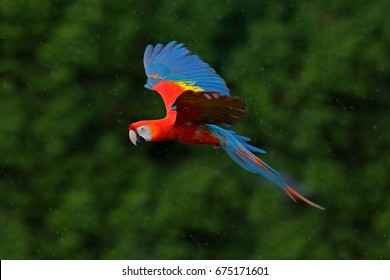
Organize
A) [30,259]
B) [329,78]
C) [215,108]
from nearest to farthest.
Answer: [215,108], [329,78], [30,259]

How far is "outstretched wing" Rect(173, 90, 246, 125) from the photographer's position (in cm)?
312

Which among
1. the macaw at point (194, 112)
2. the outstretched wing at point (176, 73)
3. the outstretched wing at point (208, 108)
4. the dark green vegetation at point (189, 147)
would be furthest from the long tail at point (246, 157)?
the dark green vegetation at point (189, 147)

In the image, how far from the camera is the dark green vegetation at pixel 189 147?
6625 mm

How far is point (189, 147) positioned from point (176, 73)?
311cm

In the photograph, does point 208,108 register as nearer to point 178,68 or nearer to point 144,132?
point 144,132

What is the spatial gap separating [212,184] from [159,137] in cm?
330

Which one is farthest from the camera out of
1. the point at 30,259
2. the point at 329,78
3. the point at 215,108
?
the point at 30,259

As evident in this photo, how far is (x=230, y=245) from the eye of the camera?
23.0ft

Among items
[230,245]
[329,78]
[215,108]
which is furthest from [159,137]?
[230,245]

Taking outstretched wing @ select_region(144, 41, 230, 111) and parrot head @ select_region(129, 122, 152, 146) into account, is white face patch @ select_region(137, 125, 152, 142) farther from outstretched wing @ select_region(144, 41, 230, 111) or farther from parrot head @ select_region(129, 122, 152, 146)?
outstretched wing @ select_region(144, 41, 230, 111)

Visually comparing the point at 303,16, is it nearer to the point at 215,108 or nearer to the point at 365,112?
the point at 365,112

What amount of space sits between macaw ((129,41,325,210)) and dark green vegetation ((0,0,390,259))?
2.58m

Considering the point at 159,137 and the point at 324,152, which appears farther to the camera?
the point at 324,152

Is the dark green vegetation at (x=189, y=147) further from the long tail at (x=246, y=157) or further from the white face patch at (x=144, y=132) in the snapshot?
the white face patch at (x=144, y=132)
